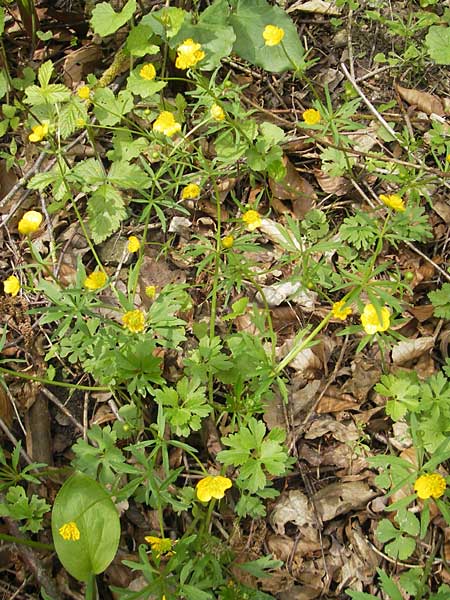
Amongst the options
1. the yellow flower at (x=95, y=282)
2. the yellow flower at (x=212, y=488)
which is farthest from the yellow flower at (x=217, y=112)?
the yellow flower at (x=212, y=488)

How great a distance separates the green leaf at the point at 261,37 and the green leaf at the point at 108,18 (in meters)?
0.53

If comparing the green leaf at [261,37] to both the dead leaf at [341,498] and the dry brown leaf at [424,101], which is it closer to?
the dry brown leaf at [424,101]

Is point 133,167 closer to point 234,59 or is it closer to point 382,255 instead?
point 234,59

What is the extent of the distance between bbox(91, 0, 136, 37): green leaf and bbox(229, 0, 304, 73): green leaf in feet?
1.74

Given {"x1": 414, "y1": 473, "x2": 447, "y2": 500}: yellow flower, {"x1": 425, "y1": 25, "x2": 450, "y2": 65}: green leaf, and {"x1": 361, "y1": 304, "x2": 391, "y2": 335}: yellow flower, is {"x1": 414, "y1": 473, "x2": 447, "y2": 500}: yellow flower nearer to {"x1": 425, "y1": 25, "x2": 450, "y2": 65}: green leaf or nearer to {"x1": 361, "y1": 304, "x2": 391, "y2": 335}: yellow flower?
{"x1": 361, "y1": 304, "x2": 391, "y2": 335}: yellow flower

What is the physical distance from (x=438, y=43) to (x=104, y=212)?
1.90 metres

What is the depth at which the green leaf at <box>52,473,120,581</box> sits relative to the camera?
76.6 inches

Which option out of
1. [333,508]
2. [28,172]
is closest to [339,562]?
[333,508]

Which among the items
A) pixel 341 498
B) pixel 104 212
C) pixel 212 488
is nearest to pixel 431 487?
pixel 341 498

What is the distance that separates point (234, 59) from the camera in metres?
3.21

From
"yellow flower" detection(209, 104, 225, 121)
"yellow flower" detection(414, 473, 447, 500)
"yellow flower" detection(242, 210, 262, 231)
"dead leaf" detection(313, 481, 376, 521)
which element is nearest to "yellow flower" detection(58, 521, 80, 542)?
"dead leaf" detection(313, 481, 376, 521)

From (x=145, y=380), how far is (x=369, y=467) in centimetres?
96

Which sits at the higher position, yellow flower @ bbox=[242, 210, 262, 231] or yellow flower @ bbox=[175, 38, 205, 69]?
yellow flower @ bbox=[175, 38, 205, 69]

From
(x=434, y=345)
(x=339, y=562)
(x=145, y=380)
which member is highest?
(x=145, y=380)
